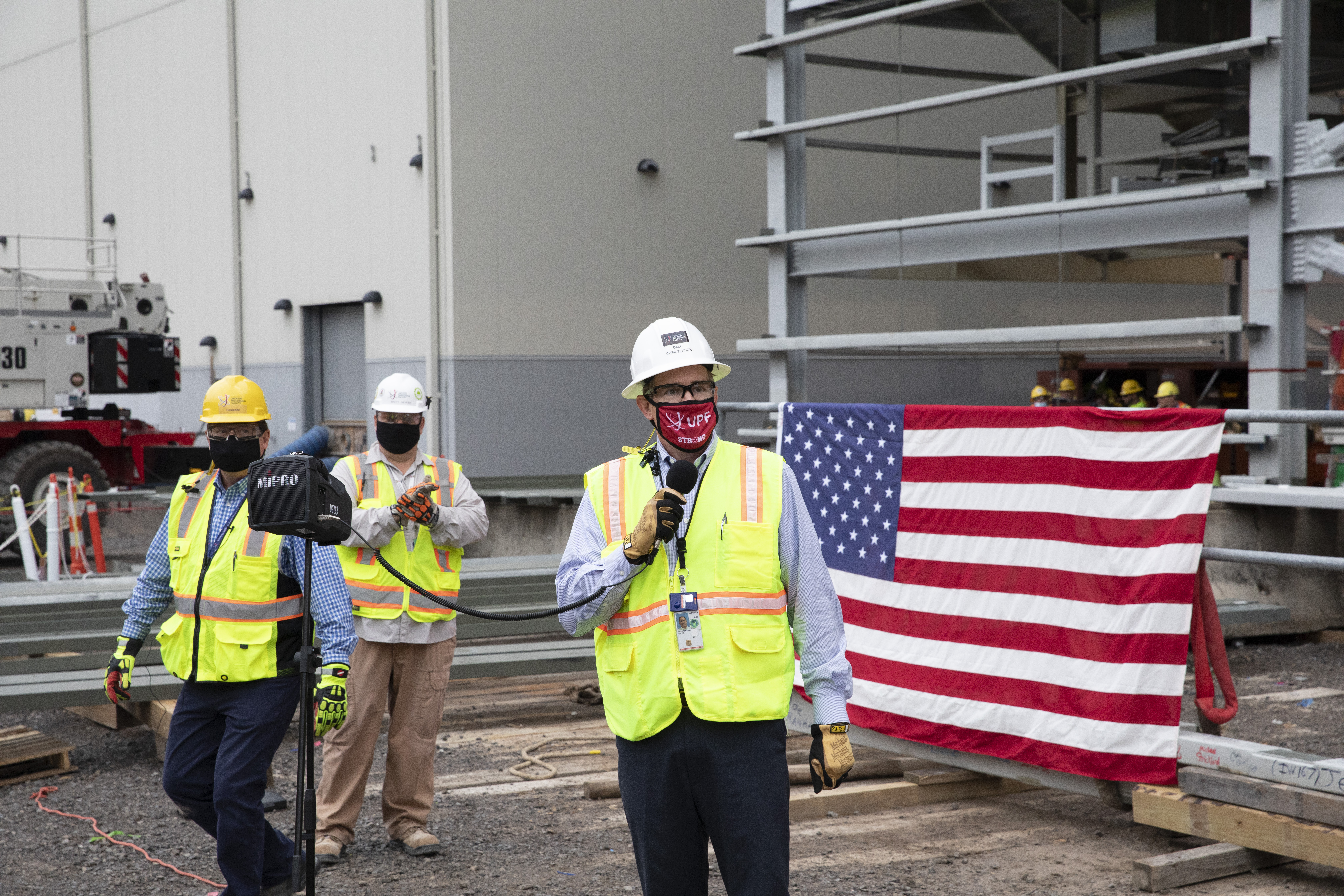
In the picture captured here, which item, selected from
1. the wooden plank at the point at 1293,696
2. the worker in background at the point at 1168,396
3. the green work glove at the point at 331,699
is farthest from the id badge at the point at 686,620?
the worker in background at the point at 1168,396

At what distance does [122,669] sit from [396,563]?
1406mm

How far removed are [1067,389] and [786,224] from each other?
19.9ft

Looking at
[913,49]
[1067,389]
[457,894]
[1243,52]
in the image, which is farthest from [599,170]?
[457,894]

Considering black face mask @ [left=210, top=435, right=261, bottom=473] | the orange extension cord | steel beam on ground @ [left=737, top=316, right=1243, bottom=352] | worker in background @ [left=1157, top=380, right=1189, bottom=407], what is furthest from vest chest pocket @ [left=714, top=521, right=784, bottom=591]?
worker in background @ [left=1157, top=380, right=1189, bottom=407]

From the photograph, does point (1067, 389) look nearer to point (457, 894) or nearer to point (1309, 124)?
point (1309, 124)

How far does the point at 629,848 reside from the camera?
6242 mm

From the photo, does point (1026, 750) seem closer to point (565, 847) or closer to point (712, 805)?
point (565, 847)

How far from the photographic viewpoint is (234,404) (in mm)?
5086

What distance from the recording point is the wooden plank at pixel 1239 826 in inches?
207

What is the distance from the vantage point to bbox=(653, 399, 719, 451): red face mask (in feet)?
12.2

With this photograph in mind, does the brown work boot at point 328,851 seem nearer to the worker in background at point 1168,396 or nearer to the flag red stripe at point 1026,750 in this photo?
the flag red stripe at point 1026,750

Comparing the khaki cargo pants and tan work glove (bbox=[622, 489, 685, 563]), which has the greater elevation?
tan work glove (bbox=[622, 489, 685, 563])

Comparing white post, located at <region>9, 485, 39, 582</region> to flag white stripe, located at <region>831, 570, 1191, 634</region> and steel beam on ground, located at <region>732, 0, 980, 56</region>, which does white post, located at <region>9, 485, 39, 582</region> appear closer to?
steel beam on ground, located at <region>732, 0, 980, 56</region>

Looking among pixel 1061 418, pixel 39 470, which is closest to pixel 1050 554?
pixel 1061 418
